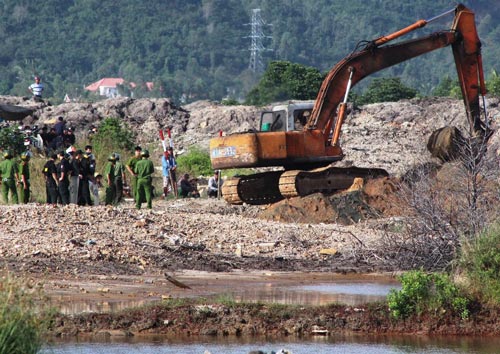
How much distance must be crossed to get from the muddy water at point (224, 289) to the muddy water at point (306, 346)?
1378 millimetres

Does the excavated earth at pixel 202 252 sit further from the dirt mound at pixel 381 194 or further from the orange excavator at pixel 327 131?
the orange excavator at pixel 327 131

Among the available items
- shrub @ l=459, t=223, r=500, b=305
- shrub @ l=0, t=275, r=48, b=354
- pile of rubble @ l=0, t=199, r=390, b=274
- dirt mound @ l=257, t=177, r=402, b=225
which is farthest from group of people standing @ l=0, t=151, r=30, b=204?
shrub @ l=0, t=275, r=48, b=354

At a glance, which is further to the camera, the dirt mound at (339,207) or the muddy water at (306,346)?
the dirt mound at (339,207)

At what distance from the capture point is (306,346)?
14984 millimetres

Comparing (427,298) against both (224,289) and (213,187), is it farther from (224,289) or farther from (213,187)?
(213,187)

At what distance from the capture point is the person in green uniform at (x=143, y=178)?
26.8 m

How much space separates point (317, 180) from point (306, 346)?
14.8 meters

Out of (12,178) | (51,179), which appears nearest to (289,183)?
(51,179)

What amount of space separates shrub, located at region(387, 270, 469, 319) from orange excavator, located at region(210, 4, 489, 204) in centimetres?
1280

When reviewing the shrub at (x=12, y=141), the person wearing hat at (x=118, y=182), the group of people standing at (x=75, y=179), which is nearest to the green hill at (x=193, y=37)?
the shrub at (x=12, y=141)

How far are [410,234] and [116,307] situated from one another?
542 cm

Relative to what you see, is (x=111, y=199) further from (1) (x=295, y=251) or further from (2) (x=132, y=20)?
A: (2) (x=132, y=20)

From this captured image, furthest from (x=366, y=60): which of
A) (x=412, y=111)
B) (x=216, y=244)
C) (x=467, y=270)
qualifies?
(x=412, y=111)

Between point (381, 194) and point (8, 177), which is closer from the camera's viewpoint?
point (381, 194)
